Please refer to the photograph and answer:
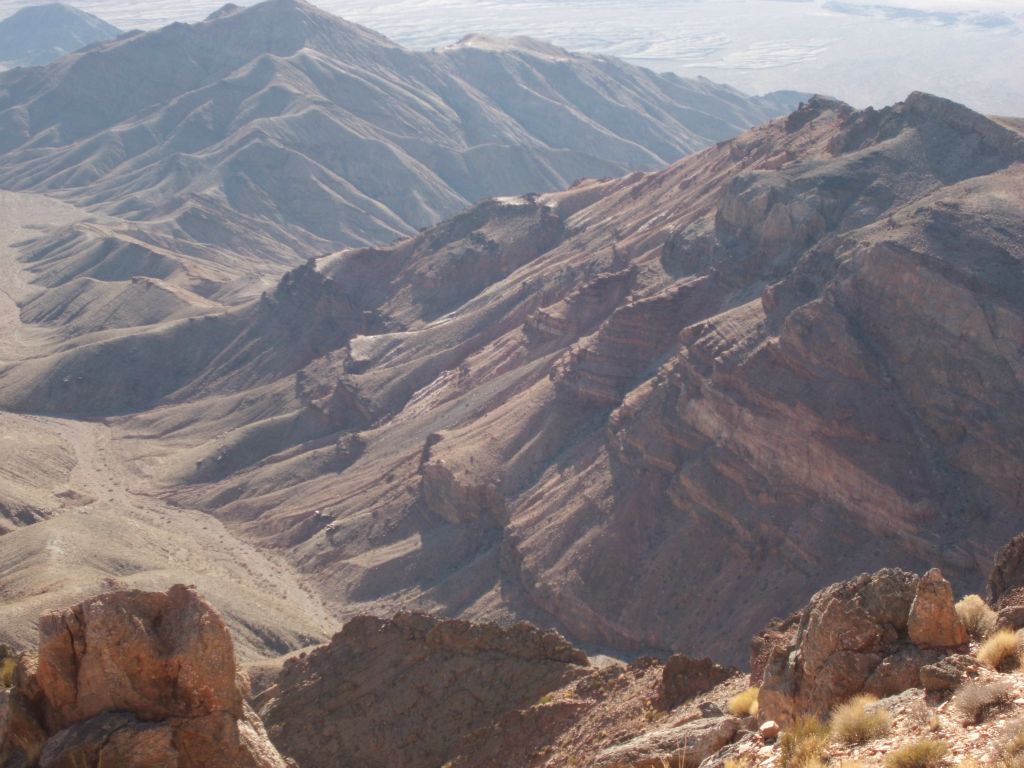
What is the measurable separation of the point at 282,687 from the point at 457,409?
40.0 metres

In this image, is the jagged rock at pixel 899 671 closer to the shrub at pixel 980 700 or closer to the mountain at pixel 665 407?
the shrub at pixel 980 700

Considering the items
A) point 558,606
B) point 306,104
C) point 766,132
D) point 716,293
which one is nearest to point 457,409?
point 716,293

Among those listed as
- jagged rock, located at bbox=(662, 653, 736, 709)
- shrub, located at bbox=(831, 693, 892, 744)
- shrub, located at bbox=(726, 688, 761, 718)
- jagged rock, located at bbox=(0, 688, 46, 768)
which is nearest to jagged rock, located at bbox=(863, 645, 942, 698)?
shrub, located at bbox=(831, 693, 892, 744)

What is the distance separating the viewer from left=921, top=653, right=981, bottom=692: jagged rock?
15.5m

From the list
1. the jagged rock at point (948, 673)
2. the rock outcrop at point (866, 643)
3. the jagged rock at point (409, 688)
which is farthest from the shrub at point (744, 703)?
the jagged rock at point (409, 688)

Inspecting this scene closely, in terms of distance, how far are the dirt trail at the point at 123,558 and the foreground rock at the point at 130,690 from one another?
971 inches

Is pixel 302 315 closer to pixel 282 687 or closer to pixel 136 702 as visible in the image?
pixel 282 687

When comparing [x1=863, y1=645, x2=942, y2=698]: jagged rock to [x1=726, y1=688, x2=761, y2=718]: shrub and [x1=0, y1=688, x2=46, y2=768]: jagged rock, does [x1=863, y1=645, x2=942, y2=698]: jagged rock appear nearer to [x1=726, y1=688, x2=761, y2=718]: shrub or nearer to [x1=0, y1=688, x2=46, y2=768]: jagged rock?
[x1=726, y1=688, x2=761, y2=718]: shrub

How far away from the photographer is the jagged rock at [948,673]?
15492 mm

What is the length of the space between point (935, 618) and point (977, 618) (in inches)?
36.2

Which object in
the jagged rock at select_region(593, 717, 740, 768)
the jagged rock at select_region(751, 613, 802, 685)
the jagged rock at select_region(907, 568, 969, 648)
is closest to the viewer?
the jagged rock at select_region(907, 568, 969, 648)

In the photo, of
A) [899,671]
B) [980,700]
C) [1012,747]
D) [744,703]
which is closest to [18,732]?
[744,703]

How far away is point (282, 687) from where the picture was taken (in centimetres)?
3528

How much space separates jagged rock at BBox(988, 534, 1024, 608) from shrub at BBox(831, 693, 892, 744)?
5.79 m
